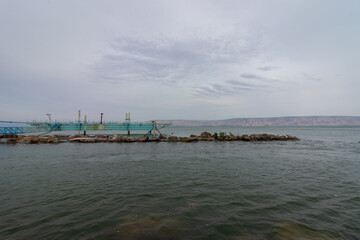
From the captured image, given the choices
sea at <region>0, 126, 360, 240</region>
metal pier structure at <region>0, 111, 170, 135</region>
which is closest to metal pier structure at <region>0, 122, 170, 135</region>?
metal pier structure at <region>0, 111, 170, 135</region>

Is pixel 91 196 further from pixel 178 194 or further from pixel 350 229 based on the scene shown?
pixel 350 229

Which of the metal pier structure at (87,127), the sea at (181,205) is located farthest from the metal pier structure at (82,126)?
the sea at (181,205)

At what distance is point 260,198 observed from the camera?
337 inches

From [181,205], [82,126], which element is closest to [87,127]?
[82,126]

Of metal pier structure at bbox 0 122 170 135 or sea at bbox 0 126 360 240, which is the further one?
metal pier structure at bbox 0 122 170 135

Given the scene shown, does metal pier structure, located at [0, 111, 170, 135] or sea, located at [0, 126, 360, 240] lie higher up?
metal pier structure, located at [0, 111, 170, 135]

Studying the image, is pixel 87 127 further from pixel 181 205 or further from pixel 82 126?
pixel 181 205

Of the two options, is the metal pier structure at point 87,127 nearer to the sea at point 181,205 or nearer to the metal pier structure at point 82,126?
the metal pier structure at point 82,126

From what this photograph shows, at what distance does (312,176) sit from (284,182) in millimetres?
3238

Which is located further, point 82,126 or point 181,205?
point 82,126

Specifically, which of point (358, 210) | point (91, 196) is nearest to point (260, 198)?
point (358, 210)

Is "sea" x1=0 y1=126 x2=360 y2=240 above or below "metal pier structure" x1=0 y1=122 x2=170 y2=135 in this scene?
below

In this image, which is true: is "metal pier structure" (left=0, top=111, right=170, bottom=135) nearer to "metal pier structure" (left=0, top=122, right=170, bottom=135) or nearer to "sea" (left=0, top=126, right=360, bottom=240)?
"metal pier structure" (left=0, top=122, right=170, bottom=135)

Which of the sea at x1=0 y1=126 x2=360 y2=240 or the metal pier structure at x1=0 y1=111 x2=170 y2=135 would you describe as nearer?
the sea at x1=0 y1=126 x2=360 y2=240
